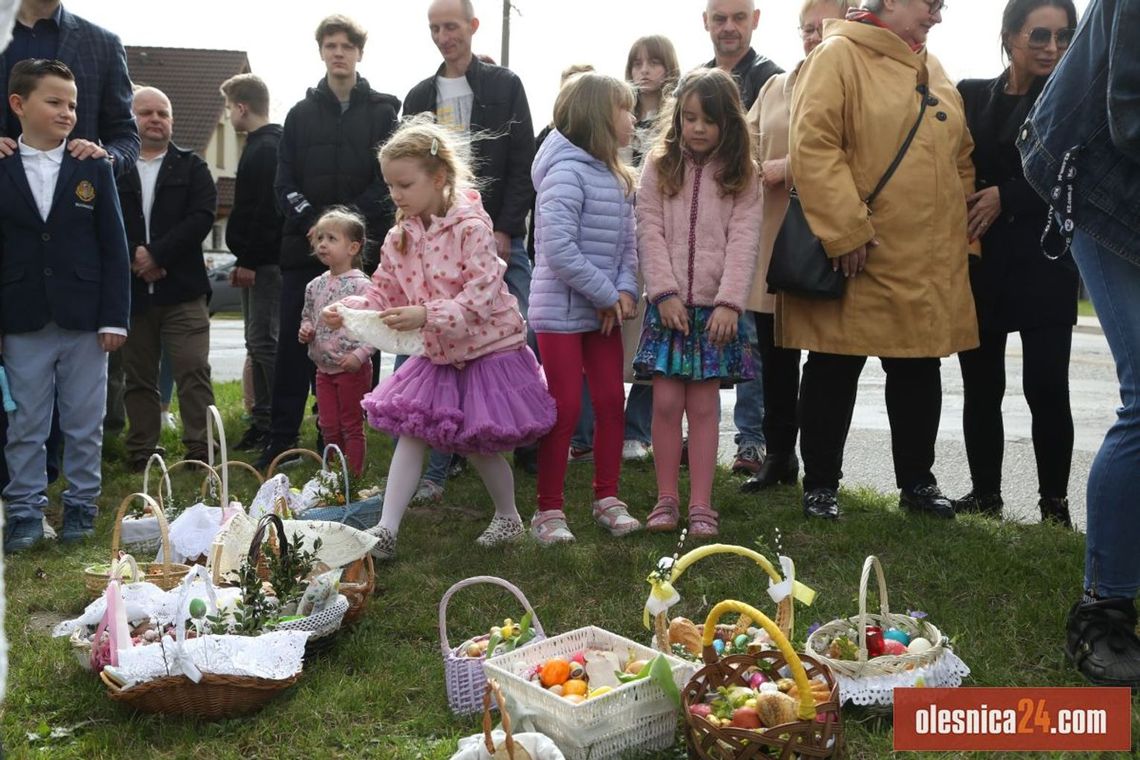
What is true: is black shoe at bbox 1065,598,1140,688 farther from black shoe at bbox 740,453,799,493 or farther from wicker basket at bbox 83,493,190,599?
wicker basket at bbox 83,493,190,599

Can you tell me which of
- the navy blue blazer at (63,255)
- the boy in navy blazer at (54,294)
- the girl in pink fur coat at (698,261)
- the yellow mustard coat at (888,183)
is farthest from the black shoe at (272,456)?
the yellow mustard coat at (888,183)

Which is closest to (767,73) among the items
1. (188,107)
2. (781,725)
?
(781,725)

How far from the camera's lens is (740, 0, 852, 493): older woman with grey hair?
17.0 feet

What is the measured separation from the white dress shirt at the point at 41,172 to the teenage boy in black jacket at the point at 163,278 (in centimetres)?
159

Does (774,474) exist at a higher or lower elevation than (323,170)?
lower

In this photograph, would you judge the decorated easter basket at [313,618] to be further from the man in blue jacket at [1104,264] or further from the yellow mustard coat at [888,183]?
the yellow mustard coat at [888,183]

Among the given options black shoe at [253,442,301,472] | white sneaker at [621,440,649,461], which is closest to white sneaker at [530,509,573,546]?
white sneaker at [621,440,649,461]

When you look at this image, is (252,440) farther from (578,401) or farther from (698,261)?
(698,261)

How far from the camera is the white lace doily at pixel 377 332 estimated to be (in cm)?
450

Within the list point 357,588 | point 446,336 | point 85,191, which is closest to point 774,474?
point 446,336

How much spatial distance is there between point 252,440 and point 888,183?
428cm

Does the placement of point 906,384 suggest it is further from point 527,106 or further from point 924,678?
point 527,106

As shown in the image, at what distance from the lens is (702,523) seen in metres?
4.71

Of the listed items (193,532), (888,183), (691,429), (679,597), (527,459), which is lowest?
(527,459)
